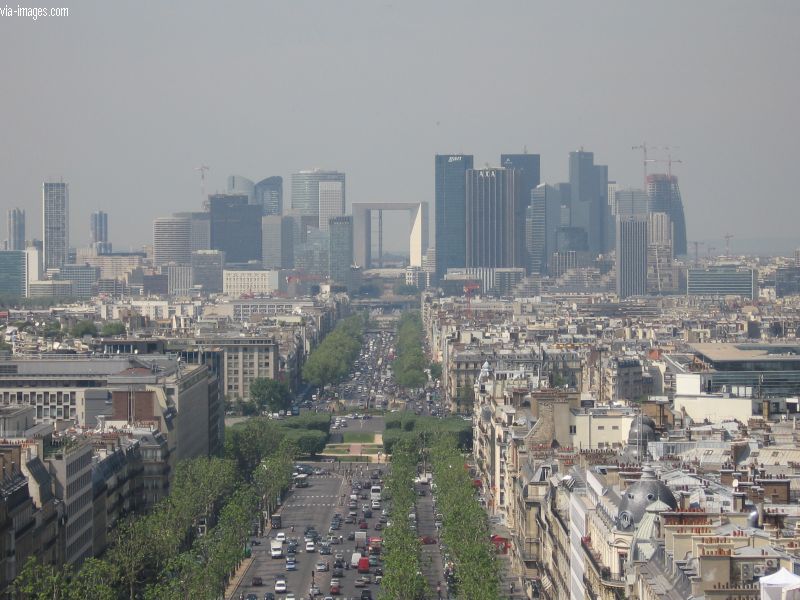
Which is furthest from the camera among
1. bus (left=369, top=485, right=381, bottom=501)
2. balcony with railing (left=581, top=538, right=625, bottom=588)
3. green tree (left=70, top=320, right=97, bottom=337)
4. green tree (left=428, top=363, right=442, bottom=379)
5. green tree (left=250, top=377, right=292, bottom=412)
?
green tree (left=428, top=363, right=442, bottom=379)

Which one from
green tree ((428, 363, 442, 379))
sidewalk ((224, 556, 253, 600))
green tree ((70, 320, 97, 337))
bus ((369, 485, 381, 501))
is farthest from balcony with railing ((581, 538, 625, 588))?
green tree ((428, 363, 442, 379))

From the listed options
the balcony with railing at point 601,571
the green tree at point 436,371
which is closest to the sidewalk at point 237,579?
the balcony with railing at point 601,571

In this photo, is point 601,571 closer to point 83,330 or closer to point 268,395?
point 268,395

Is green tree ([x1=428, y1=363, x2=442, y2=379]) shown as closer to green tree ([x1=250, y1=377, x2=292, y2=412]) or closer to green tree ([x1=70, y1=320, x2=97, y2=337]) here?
green tree ([x1=70, y1=320, x2=97, y2=337])

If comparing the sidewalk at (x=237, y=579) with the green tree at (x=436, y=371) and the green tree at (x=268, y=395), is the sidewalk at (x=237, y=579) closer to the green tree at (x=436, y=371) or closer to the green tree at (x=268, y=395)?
the green tree at (x=268, y=395)

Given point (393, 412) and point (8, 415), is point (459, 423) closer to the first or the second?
point (393, 412)

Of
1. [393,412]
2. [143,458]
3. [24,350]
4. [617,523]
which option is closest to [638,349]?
[393,412]
